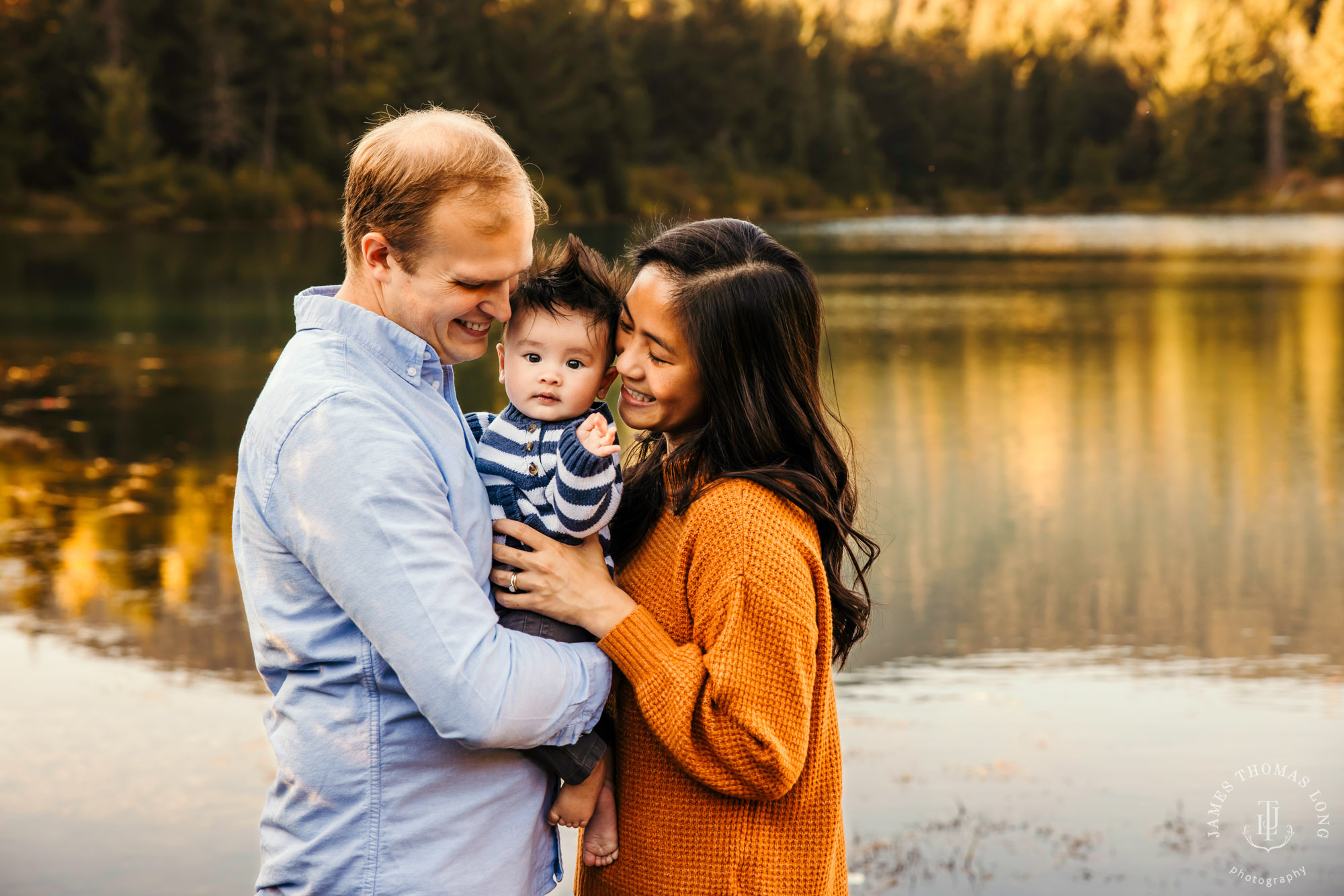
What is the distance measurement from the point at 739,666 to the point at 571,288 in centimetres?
67

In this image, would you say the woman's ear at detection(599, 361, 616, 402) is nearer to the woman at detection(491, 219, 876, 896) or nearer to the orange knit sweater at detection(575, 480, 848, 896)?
the woman at detection(491, 219, 876, 896)

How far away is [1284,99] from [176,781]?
71.2 metres

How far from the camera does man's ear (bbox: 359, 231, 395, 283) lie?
161 centimetres

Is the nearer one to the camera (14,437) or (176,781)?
(176,781)

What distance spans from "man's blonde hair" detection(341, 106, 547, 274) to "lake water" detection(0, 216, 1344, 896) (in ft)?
4.57

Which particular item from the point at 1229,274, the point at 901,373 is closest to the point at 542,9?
the point at 1229,274

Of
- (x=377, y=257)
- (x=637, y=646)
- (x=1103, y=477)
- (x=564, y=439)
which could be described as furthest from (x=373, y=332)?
(x=1103, y=477)

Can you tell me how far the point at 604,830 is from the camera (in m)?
1.87

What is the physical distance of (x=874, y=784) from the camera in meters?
4.67

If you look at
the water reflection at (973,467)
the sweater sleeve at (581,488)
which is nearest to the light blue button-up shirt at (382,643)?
the sweater sleeve at (581,488)

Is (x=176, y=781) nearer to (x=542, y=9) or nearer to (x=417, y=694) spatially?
(x=417, y=694)

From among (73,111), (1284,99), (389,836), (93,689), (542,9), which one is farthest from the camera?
(1284,99)

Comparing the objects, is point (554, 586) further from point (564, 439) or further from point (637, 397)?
point (637, 397)

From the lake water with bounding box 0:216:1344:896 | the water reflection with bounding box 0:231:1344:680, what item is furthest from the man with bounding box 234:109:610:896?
the water reflection with bounding box 0:231:1344:680
